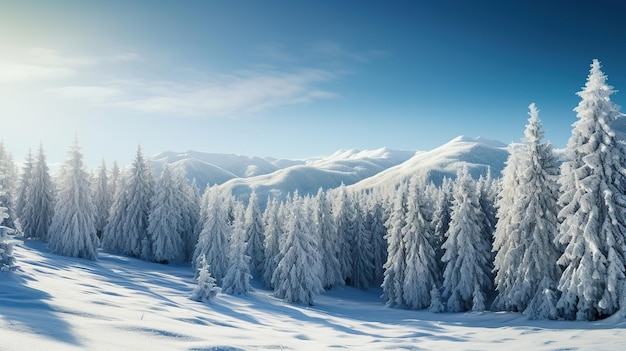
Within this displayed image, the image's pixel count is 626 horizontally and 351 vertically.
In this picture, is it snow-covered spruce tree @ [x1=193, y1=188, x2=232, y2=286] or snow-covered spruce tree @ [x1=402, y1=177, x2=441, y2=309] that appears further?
snow-covered spruce tree @ [x1=193, y1=188, x2=232, y2=286]

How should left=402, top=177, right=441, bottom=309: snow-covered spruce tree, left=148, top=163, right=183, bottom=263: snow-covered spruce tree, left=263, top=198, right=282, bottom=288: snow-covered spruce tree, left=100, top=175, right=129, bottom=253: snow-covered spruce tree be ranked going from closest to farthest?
left=402, top=177, right=441, bottom=309: snow-covered spruce tree, left=263, top=198, right=282, bottom=288: snow-covered spruce tree, left=148, top=163, right=183, bottom=263: snow-covered spruce tree, left=100, top=175, right=129, bottom=253: snow-covered spruce tree

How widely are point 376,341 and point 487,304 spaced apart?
2340 centimetres

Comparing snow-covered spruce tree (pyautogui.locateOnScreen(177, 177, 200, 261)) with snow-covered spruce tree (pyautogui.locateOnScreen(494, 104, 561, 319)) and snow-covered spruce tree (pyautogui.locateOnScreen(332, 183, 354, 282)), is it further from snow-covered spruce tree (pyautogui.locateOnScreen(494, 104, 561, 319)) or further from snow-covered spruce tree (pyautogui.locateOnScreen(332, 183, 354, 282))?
snow-covered spruce tree (pyautogui.locateOnScreen(494, 104, 561, 319))

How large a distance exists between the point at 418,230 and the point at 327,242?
52.7 feet

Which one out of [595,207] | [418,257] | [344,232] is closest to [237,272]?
[418,257]

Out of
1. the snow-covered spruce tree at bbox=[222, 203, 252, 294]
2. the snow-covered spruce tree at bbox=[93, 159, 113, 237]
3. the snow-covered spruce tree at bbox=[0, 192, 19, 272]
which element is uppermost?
the snow-covered spruce tree at bbox=[93, 159, 113, 237]

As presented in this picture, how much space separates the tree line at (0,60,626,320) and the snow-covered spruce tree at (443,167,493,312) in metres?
0.12

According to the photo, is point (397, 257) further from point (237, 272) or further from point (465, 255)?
point (237, 272)

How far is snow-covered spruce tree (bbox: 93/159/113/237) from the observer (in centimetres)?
6078

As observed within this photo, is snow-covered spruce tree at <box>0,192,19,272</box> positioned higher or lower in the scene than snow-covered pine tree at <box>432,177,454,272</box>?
lower

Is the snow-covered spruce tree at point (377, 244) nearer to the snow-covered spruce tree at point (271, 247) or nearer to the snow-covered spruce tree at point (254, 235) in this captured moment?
the snow-covered spruce tree at point (271, 247)

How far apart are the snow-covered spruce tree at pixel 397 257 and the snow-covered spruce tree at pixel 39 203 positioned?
42016 mm

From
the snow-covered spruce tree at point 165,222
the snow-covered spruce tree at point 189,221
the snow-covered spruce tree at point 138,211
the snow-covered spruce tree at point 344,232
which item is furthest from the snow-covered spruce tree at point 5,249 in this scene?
the snow-covered spruce tree at point 344,232

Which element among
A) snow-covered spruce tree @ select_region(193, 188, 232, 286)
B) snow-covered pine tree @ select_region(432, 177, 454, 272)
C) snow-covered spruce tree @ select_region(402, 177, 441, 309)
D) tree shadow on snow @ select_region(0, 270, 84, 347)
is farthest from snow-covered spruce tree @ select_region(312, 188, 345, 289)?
tree shadow on snow @ select_region(0, 270, 84, 347)
